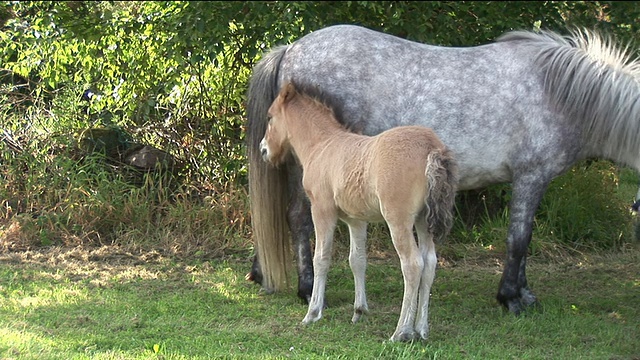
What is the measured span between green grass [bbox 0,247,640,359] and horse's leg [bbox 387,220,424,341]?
0.13 meters

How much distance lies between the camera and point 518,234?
571 centimetres

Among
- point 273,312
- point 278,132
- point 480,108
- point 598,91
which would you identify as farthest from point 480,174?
point 273,312

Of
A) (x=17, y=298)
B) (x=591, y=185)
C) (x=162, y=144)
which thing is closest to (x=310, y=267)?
(x=17, y=298)

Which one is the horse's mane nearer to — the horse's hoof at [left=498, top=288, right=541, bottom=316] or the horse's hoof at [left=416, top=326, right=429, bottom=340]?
the horse's hoof at [left=498, top=288, right=541, bottom=316]

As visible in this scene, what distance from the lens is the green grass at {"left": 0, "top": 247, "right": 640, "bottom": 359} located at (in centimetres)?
469

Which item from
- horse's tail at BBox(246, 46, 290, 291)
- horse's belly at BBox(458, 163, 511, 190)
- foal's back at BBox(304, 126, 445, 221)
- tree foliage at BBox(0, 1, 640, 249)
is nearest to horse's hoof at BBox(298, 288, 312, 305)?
horse's tail at BBox(246, 46, 290, 291)

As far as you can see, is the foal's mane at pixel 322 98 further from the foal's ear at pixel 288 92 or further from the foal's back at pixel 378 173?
the foal's back at pixel 378 173

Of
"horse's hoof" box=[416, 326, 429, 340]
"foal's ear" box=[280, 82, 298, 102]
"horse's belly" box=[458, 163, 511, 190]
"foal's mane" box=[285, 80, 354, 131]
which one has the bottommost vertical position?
"horse's hoof" box=[416, 326, 429, 340]

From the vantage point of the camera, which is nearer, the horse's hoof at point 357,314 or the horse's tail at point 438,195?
the horse's tail at point 438,195

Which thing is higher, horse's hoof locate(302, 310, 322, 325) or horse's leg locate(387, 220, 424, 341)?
horse's leg locate(387, 220, 424, 341)

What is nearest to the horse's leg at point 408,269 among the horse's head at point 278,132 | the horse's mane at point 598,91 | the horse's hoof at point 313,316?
the horse's hoof at point 313,316

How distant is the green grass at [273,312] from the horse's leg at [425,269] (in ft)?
0.41

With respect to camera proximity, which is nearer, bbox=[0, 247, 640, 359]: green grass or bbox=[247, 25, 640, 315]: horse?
bbox=[0, 247, 640, 359]: green grass

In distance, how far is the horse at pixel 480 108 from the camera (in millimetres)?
A: 5621
